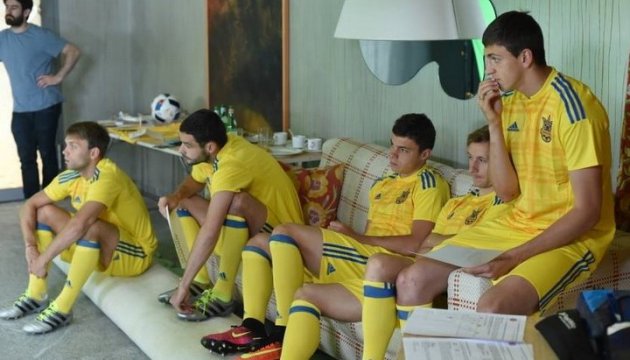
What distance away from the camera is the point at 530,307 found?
227 cm

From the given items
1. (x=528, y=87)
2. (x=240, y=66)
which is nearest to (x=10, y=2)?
(x=240, y=66)

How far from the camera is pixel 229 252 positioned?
3408 mm

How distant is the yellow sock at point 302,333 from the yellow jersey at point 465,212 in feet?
1.84

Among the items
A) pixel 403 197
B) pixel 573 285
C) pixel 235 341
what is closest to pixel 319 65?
pixel 403 197

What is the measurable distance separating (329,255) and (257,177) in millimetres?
649

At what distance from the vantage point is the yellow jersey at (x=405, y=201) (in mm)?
3078

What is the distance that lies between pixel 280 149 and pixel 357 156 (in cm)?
79

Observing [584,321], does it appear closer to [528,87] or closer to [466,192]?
[528,87]

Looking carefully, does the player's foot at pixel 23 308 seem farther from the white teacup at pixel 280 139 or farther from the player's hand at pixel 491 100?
the player's hand at pixel 491 100

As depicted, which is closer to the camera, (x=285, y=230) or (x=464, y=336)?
(x=464, y=336)

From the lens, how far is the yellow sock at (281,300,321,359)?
8.97ft

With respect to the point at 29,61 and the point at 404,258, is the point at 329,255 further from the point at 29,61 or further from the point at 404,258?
the point at 29,61

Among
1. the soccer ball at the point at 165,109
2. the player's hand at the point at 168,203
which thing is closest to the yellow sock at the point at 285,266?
the player's hand at the point at 168,203

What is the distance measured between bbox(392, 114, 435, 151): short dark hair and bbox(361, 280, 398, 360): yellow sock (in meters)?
0.77
